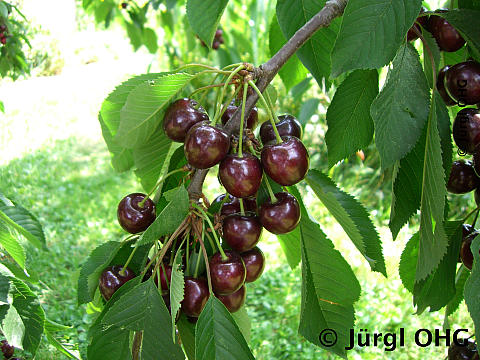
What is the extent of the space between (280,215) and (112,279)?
35 centimetres

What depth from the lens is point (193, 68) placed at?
3.58 ft

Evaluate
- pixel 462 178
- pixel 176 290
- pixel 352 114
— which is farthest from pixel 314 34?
pixel 176 290

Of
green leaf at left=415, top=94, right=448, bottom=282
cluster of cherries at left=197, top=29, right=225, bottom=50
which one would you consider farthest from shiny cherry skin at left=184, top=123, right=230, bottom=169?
cluster of cherries at left=197, top=29, right=225, bottom=50

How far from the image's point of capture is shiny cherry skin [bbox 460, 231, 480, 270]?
3.27 feet

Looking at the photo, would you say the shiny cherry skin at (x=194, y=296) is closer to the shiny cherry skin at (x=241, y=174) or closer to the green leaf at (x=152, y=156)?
the shiny cherry skin at (x=241, y=174)

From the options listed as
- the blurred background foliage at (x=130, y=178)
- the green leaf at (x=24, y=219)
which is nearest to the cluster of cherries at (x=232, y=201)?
the blurred background foliage at (x=130, y=178)

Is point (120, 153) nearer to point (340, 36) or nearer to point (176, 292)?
point (176, 292)

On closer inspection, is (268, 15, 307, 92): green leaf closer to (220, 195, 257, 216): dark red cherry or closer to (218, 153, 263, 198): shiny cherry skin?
(220, 195, 257, 216): dark red cherry

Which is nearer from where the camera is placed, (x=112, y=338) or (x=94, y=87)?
(x=112, y=338)

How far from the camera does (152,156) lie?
46.8 inches

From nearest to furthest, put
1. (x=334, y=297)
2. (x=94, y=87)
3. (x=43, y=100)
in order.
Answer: (x=334, y=297)
(x=43, y=100)
(x=94, y=87)

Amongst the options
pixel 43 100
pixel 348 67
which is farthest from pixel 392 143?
pixel 43 100

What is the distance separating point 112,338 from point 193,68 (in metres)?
0.58

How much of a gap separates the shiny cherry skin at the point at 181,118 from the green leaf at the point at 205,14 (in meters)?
0.20
